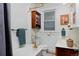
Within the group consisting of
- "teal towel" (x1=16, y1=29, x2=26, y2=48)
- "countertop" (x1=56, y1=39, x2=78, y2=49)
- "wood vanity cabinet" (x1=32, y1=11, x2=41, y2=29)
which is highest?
"wood vanity cabinet" (x1=32, y1=11, x2=41, y2=29)

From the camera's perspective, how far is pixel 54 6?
1330 millimetres

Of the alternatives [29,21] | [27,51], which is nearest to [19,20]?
[29,21]

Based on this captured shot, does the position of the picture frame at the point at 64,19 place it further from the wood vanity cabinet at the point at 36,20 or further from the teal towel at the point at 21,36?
the teal towel at the point at 21,36

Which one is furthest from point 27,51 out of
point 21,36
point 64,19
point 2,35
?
point 64,19

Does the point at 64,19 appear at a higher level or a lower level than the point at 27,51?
higher

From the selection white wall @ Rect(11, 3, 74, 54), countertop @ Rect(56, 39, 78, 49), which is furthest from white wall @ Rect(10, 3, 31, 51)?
countertop @ Rect(56, 39, 78, 49)

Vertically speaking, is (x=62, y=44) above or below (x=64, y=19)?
below

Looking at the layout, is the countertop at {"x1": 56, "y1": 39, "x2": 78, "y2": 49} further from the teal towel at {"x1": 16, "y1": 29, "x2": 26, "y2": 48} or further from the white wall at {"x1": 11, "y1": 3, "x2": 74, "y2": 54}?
the teal towel at {"x1": 16, "y1": 29, "x2": 26, "y2": 48}

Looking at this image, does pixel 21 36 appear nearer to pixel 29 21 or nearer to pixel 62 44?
pixel 29 21

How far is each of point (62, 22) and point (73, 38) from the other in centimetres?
20

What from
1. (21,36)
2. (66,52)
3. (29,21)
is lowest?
(66,52)

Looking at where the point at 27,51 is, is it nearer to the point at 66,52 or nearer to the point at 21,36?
the point at 21,36

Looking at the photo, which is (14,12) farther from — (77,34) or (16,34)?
(77,34)

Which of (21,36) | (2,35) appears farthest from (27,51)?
(2,35)
